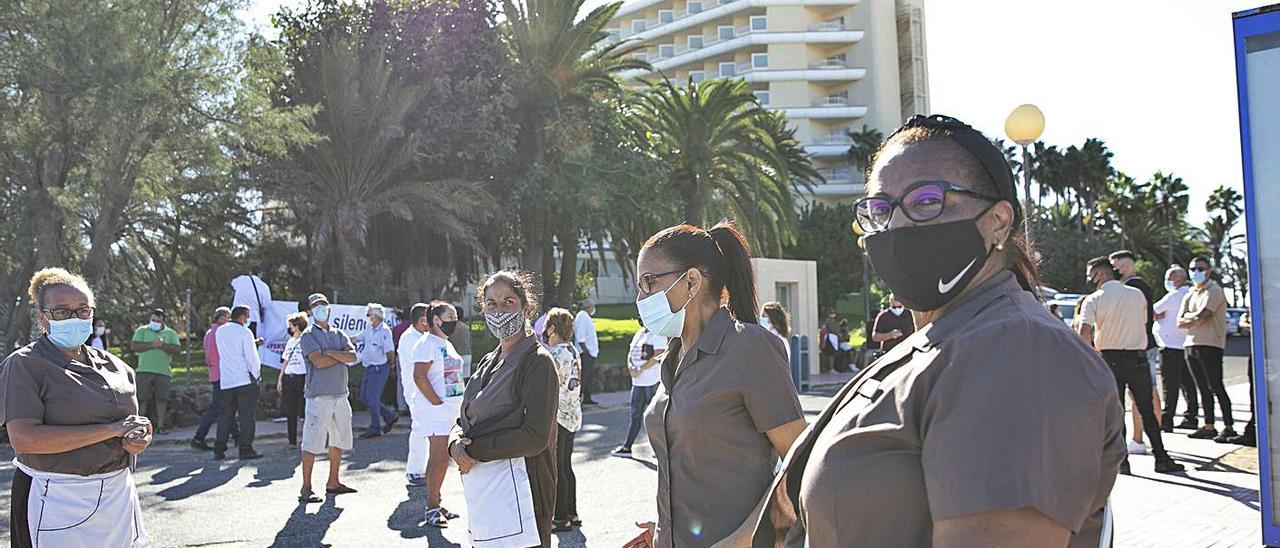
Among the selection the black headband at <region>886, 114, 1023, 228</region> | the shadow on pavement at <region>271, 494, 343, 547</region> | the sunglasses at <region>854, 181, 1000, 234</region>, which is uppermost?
the black headband at <region>886, 114, 1023, 228</region>

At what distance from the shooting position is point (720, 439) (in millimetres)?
3318

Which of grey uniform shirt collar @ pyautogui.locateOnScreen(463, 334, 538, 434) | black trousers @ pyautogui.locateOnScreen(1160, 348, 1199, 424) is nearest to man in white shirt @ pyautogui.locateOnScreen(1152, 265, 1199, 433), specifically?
black trousers @ pyautogui.locateOnScreen(1160, 348, 1199, 424)

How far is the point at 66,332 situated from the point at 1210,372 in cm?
1104

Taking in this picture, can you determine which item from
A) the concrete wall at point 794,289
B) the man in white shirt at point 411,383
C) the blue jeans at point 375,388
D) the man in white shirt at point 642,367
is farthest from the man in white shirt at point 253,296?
the concrete wall at point 794,289

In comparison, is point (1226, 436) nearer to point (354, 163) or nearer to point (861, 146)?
point (354, 163)

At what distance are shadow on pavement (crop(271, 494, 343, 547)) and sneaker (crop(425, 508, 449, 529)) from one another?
31.8 inches

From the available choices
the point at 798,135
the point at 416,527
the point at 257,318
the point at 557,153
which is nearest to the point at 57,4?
the point at 257,318

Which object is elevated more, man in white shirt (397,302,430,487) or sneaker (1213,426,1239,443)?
man in white shirt (397,302,430,487)

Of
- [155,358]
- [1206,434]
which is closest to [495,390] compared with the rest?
[1206,434]

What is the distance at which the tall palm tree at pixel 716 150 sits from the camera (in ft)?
98.6

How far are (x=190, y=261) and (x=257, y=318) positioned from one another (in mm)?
11693

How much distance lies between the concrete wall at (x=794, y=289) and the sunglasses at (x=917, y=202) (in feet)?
64.5

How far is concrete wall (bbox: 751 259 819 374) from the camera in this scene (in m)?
22.1

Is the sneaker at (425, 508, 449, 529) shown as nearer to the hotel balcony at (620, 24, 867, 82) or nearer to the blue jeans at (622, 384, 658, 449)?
the blue jeans at (622, 384, 658, 449)
